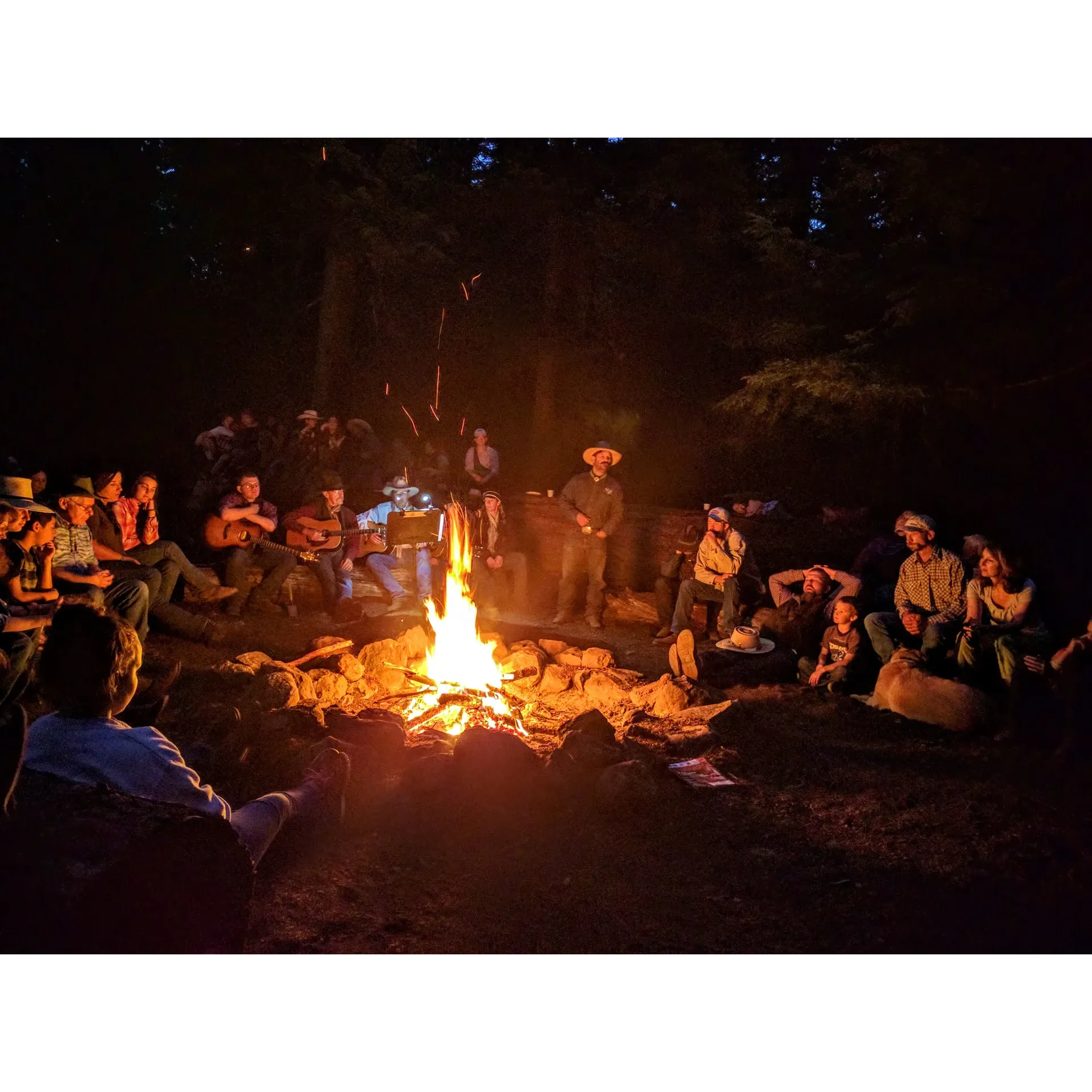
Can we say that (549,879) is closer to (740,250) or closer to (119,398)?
(740,250)

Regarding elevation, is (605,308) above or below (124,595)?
above

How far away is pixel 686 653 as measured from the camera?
6766 millimetres

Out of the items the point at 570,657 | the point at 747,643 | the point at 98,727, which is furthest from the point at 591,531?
the point at 98,727

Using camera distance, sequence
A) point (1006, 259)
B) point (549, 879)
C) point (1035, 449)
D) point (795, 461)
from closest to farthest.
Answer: point (549, 879) → point (1006, 259) → point (1035, 449) → point (795, 461)

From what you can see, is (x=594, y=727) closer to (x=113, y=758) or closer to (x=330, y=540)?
(x=113, y=758)

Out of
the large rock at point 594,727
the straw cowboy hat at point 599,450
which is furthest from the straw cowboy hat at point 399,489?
the large rock at point 594,727

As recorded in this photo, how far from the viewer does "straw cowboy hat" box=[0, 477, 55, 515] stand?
5828mm

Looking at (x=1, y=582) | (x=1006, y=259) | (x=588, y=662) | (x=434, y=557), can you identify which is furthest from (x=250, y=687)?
(x=1006, y=259)

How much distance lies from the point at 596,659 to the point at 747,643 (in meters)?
1.28

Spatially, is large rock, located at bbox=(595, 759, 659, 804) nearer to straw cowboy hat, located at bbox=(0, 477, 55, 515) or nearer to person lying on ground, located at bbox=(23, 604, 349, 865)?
person lying on ground, located at bbox=(23, 604, 349, 865)

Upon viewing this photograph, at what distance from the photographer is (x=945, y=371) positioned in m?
8.60

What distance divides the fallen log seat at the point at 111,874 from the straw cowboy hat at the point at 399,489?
6561mm

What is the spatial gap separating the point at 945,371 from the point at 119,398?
1245cm

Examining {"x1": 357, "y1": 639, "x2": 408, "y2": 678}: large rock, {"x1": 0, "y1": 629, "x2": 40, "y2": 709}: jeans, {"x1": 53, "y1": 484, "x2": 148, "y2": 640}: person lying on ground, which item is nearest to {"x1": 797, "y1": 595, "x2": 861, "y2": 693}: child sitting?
{"x1": 357, "y1": 639, "x2": 408, "y2": 678}: large rock
